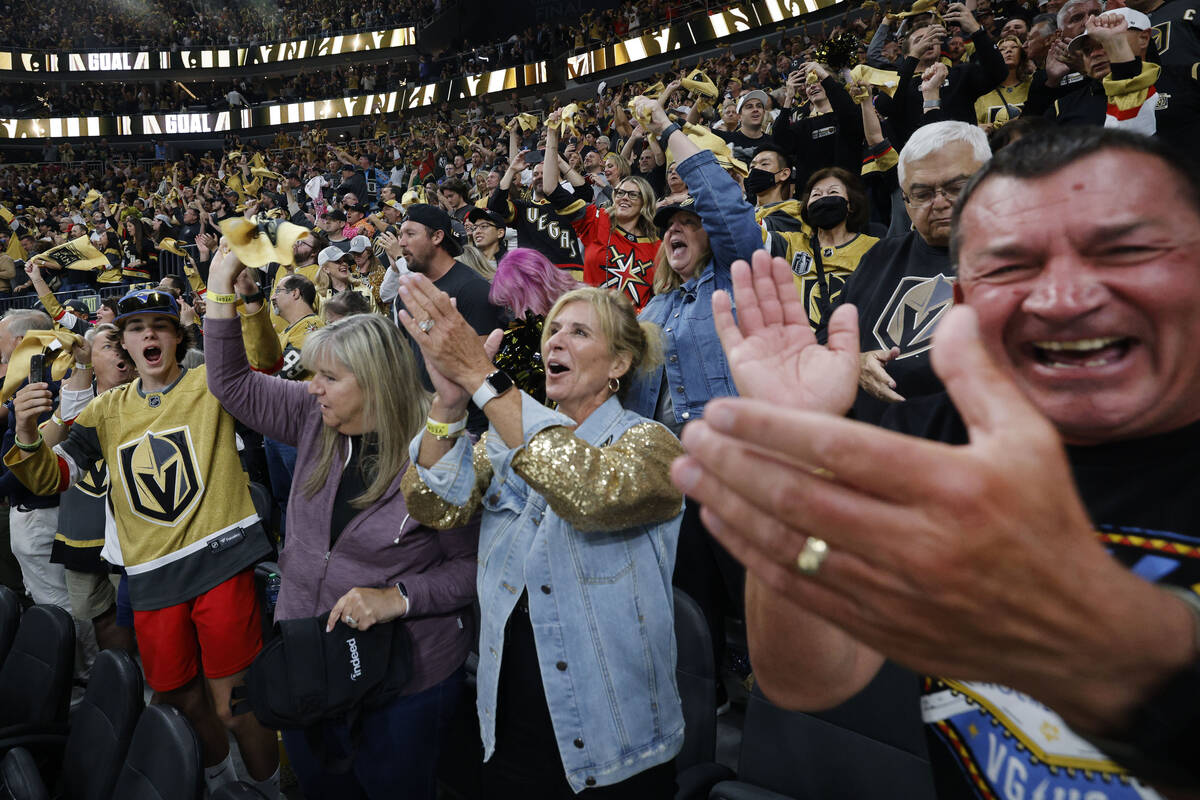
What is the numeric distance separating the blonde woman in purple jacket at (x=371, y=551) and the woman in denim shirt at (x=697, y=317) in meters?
0.81

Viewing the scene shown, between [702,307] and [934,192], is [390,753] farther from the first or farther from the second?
[934,192]

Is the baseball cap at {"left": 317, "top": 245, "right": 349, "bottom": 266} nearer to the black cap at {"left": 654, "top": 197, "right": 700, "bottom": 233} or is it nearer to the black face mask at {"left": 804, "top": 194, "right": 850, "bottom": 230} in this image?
the black cap at {"left": 654, "top": 197, "right": 700, "bottom": 233}

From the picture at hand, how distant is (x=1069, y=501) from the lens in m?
0.44

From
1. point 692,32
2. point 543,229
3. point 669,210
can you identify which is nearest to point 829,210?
point 669,210

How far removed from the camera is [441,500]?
1.70 m

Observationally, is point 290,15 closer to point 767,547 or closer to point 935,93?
point 935,93

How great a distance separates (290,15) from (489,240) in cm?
3097

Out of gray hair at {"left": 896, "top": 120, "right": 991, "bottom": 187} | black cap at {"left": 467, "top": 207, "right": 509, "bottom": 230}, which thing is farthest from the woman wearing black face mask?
black cap at {"left": 467, "top": 207, "right": 509, "bottom": 230}

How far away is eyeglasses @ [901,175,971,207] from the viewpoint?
5.82ft

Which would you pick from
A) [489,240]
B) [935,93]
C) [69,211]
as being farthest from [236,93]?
[935,93]

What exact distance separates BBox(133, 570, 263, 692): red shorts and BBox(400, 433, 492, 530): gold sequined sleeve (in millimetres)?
1106

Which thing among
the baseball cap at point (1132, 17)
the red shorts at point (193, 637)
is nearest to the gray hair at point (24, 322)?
the red shorts at point (193, 637)

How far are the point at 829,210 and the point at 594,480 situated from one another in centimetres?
196

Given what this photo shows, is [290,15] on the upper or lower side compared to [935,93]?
upper
